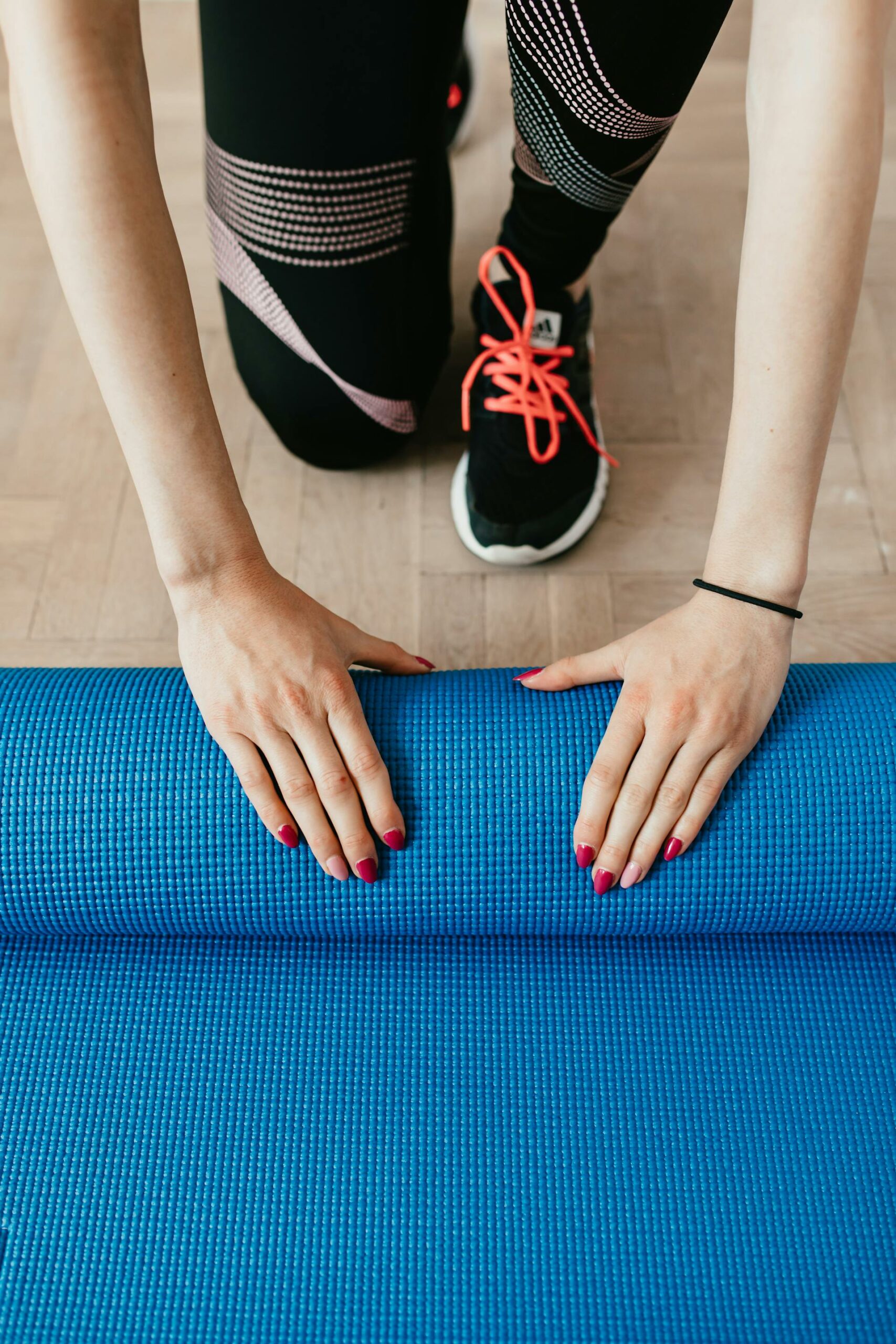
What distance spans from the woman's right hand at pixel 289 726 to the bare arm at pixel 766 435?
0.55 feet

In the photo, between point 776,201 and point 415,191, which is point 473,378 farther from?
point 776,201

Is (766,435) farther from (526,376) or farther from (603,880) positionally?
(526,376)

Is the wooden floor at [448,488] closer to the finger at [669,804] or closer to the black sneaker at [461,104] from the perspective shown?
the black sneaker at [461,104]

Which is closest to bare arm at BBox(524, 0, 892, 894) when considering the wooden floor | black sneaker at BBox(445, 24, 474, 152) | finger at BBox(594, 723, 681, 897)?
finger at BBox(594, 723, 681, 897)

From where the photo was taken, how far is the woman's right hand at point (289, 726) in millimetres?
705

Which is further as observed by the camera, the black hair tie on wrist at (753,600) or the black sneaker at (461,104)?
the black sneaker at (461,104)

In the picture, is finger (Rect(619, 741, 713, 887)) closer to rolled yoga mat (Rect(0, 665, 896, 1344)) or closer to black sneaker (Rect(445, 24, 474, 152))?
rolled yoga mat (Rect(0, 665, 896, 1344))

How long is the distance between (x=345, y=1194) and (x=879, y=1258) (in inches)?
14.9

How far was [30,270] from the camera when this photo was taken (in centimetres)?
154

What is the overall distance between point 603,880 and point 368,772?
0.20m

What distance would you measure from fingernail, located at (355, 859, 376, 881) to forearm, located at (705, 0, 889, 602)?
36 cm

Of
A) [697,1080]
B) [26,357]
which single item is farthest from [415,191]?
[697,1080]

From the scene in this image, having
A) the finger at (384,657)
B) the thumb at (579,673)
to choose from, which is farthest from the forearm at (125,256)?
the thumb at (579,673)

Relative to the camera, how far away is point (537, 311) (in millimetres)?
1236
